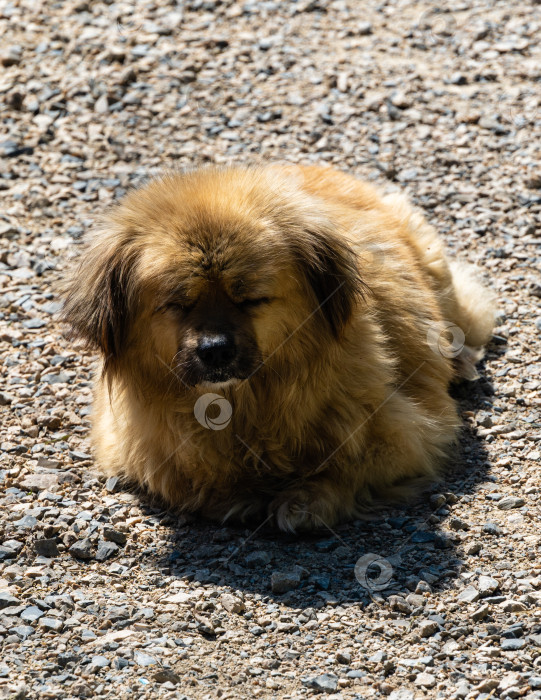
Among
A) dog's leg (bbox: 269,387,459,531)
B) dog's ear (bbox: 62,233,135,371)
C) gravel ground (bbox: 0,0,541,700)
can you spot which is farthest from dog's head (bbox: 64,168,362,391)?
gravel ground (bbox: 0,0,541,700)

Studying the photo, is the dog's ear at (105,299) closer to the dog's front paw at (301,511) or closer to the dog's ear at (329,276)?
the dog's ear at (329,276)

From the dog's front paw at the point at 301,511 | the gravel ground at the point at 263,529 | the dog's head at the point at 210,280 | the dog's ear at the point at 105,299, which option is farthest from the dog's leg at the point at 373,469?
the dog's ear at the point at 105,299

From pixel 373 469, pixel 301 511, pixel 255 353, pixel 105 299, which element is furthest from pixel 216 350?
pixel 373 469

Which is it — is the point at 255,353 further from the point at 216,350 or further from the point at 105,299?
the point at 105,299

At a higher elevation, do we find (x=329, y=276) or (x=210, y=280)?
(x=210, y=280)

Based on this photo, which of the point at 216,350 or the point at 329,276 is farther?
the point at 329,276

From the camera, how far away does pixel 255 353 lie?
446cm

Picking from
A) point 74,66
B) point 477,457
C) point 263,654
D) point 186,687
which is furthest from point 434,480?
point 74,66

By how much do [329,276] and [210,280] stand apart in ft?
1.98

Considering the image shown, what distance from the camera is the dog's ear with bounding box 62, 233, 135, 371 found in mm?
4652

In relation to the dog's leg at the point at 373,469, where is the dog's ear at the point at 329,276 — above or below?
above

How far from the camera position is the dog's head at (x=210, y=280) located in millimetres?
4371

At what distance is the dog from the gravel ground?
0.21 m

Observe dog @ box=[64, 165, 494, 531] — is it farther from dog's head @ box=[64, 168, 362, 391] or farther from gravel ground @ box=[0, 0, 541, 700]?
gravel ground @ box=[0, 0, 541, 700]
